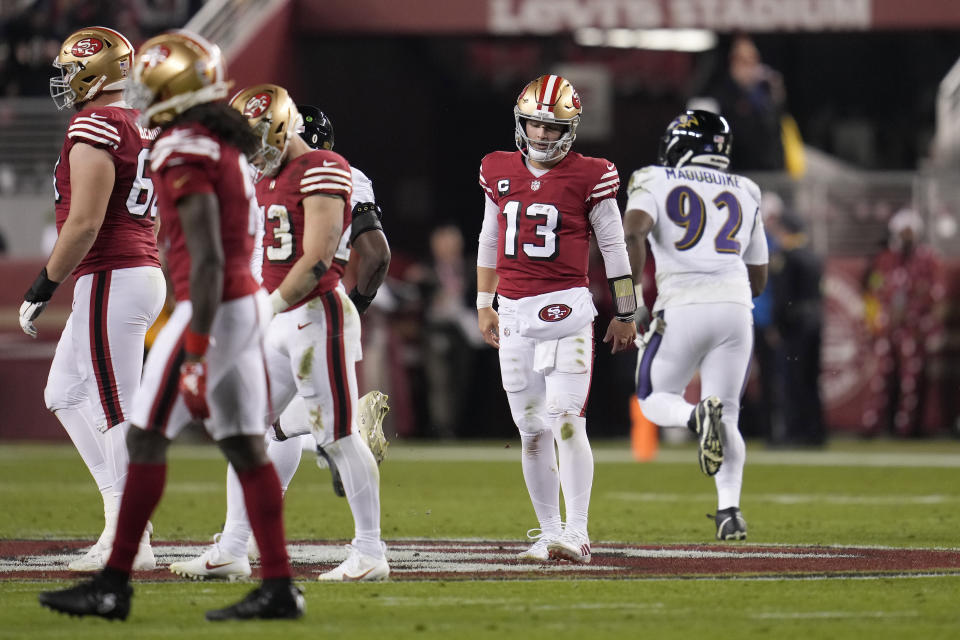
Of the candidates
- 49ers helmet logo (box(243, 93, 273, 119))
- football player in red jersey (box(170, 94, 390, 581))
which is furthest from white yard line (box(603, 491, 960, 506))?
49ers helmet logo (box(243, 93, 273, 119))

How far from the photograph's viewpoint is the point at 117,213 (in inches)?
274

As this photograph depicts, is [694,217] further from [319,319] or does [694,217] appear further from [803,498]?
[803,498]

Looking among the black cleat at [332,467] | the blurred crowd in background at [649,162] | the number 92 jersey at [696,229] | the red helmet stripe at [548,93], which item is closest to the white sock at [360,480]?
the black cleat at [332,467]

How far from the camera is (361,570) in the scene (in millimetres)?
6250

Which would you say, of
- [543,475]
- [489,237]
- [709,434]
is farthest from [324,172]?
[709,434]

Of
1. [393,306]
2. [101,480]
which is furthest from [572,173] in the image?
[393,306]

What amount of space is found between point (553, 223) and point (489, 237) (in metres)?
0.45

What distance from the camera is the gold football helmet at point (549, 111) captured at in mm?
7043

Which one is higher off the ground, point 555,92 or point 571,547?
point 555,92

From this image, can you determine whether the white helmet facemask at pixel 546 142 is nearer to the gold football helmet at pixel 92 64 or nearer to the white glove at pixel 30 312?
the gold football helmet at pixel 92 64

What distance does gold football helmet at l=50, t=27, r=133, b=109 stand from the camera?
7.04 metres

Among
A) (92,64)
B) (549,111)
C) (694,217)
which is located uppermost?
(92,64)

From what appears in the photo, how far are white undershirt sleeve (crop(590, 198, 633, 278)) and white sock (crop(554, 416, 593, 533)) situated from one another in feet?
2.25

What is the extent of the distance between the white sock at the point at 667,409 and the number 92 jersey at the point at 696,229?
1.49 ft
